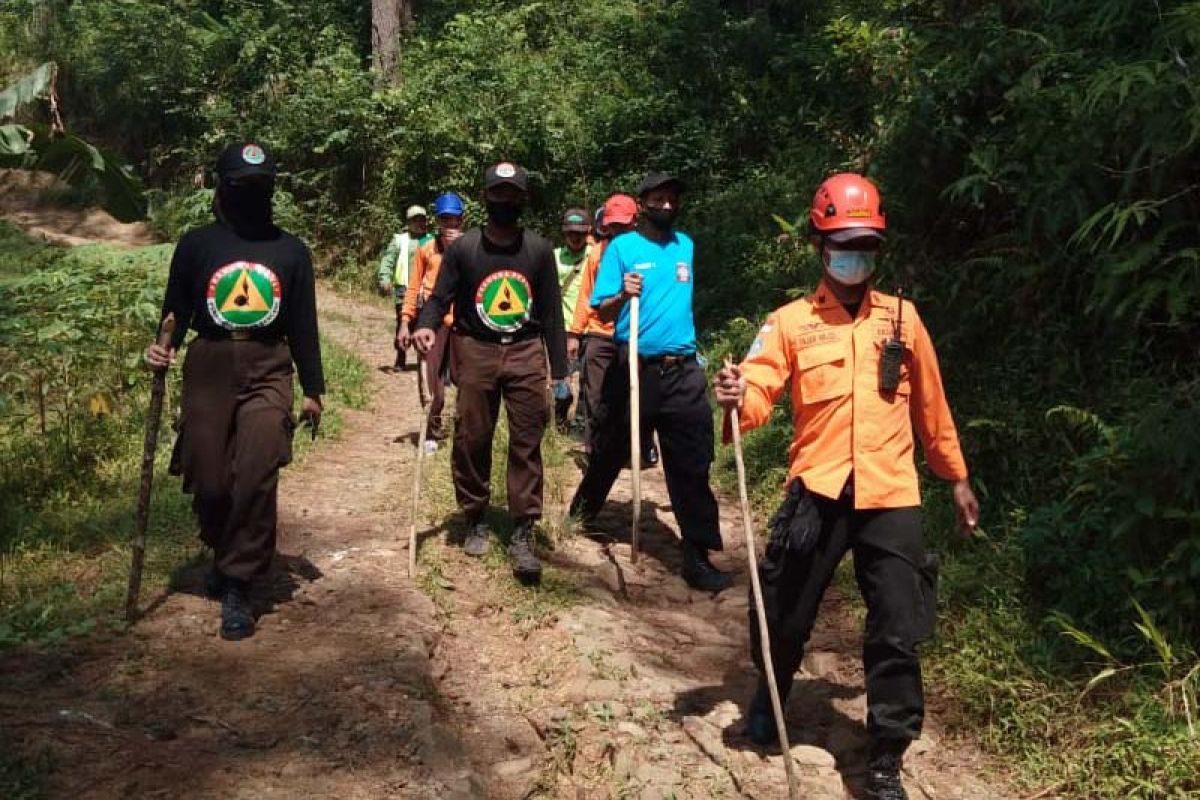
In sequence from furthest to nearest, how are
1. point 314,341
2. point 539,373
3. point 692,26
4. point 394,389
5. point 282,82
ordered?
point 282,82 < point 692,26 < point 394,389 < point 539,373 < point 314,341

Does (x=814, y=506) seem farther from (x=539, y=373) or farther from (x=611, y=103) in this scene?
(x=611, y=103)

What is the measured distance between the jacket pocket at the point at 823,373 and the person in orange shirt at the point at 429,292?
3.57 meters

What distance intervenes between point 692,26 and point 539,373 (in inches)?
546

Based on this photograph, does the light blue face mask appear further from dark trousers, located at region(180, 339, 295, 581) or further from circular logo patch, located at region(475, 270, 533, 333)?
dark trousers, located at region(180, 339, 295, 581)

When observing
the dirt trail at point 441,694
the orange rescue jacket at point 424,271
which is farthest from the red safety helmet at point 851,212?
the orange rescue jacket at point 424,271

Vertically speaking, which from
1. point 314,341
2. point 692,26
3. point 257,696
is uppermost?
point 692,26

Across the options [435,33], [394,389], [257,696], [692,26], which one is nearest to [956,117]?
[257,696]

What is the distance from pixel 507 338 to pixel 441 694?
222 cm

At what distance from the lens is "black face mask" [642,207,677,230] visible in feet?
22.6

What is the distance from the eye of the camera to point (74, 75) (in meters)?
24.9

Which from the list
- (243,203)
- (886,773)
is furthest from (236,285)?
(886,773)

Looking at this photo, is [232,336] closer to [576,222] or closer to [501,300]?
[501,300]

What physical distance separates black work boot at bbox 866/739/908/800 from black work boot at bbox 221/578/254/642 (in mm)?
2984

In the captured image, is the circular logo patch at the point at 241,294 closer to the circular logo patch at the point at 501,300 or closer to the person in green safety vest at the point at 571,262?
the circular logo patch at the point at 501,300
